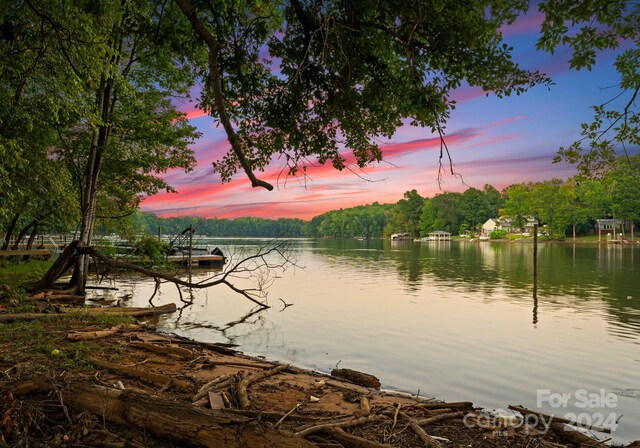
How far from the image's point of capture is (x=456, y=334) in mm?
15719

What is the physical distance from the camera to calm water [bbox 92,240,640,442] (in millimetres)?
10484

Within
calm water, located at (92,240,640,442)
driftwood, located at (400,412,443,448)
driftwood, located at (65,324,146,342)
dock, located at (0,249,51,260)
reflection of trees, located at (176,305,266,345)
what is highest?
dock, located at (0,249,51,260)

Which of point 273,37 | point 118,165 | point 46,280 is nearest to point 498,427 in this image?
point 273,37

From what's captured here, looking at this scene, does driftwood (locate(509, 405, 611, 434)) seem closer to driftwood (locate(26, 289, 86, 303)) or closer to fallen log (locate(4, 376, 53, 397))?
fallen log (locate(4, 376, 53, 397))

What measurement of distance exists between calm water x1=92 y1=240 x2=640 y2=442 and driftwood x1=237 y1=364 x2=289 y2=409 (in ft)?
9.85

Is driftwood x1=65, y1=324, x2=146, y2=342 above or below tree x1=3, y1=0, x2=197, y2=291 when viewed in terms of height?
below

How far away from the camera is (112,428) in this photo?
179 inches

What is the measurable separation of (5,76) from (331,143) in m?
9.70

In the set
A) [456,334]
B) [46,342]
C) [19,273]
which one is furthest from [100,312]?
[456,334]

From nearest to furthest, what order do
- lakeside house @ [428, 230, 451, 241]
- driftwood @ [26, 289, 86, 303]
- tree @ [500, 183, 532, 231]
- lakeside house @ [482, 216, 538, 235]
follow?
1. driftwood @ [26, 289, 86, 303]
2. tree @ [500, 183, 532, 231]
3. lakeside house @ [482, 216, 538, 235]
4. lakeside house @ [428, 230, 451, 241]

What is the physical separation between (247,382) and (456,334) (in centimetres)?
1055

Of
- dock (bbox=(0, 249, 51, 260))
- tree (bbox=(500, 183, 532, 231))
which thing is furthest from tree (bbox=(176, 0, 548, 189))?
tree (bbox=(500, 183, 532, 231))

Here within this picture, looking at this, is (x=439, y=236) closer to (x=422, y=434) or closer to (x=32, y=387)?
(x=422, y=434)

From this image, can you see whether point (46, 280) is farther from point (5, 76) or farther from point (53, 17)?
point (53, 17)
